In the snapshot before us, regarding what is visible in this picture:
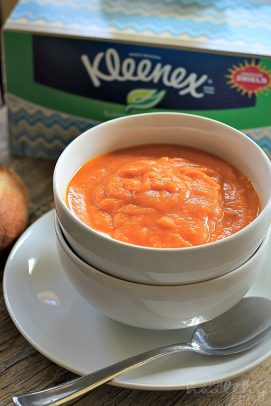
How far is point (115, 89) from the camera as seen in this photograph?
1.46 m

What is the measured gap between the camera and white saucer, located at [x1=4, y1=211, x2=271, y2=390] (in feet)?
3.14

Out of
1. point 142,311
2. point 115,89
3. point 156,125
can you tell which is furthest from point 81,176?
point 115,89

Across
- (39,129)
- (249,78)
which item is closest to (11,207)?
(39,129)

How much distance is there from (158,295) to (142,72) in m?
0.66

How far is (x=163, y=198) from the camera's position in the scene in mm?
1000

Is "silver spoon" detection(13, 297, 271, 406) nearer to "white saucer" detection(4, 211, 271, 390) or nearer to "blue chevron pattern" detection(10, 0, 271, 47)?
"white saucer" detection(4, 211, 271, 390)

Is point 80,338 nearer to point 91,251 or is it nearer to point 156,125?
point 91,251

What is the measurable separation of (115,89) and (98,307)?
63 centimetres

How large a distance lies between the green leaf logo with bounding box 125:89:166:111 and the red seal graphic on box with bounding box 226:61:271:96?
0.53ft

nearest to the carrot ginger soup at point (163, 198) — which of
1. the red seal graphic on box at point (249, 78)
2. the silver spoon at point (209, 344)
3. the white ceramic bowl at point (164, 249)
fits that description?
the white ceramic bowl at point (164, 249)

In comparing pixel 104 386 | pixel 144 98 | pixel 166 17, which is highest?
pixel 166 17

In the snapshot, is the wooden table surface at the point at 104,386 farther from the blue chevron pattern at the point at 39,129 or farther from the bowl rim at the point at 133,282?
the blue chevron pattern at the point at 39,129

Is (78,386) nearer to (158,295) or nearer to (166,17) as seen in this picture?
(158,295)

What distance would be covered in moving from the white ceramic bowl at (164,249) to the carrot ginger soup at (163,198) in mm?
26
